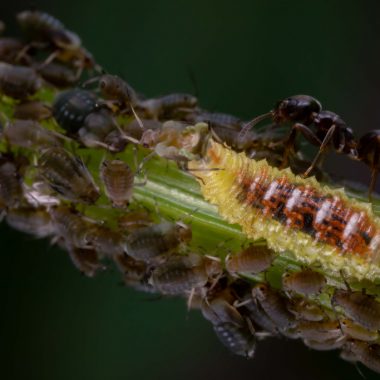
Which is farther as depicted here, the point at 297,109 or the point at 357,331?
the point at 297,109

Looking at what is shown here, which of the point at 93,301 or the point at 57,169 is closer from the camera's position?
the point at 57,169

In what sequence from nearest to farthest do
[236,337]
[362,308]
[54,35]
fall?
[362,308]
[236,337]
[54,35]

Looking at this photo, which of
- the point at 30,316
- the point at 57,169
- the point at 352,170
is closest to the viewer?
the point at 57,169

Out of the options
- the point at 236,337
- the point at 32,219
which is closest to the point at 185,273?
the point at 236,337

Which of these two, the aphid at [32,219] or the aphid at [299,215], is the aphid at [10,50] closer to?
the aphid at [32,219]

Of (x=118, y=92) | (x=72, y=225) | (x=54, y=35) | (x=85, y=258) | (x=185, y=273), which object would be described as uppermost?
(x=118, y=92)

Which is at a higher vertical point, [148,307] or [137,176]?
[137,176]

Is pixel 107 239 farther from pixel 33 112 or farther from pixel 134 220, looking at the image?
pixel 33 112

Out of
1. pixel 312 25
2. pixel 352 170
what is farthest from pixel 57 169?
pixel 352 170

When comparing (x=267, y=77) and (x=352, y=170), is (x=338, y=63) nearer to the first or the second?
(x=267, y=77)
